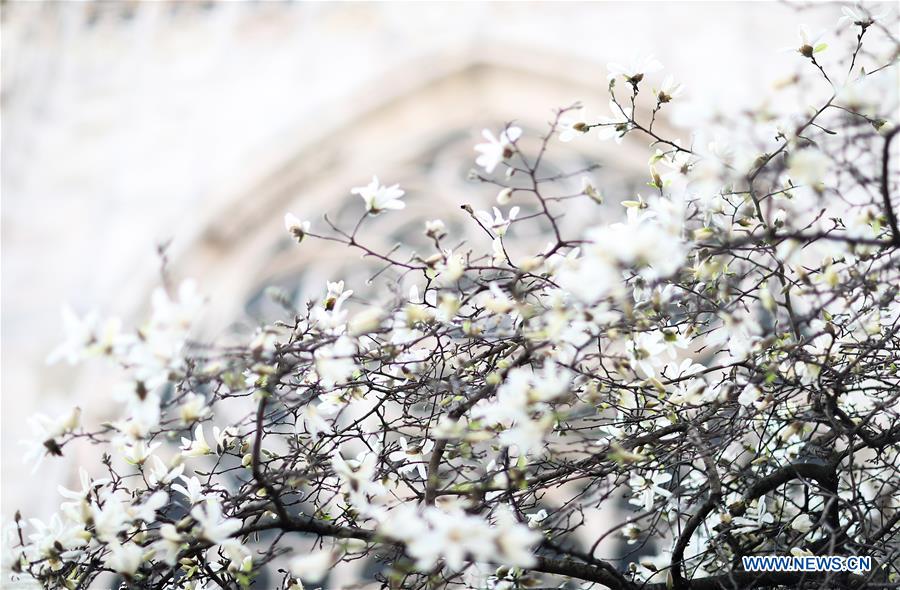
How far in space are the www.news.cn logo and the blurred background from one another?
3.02 m

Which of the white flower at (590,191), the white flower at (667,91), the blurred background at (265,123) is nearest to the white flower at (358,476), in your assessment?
the white flower at (590,191)

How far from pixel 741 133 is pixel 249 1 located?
4.19 metres

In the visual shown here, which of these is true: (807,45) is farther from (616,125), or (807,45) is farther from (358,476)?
(358,476)

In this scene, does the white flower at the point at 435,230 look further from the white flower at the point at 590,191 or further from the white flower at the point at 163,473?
the white flower at the point at 163,473

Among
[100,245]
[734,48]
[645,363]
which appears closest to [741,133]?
[645,363]

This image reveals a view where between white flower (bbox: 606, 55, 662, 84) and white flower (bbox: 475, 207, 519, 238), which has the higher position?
white flower (bbox: 606, 55, 662, 84)

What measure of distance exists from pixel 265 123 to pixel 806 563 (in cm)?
382

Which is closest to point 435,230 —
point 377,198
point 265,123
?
point 377,198

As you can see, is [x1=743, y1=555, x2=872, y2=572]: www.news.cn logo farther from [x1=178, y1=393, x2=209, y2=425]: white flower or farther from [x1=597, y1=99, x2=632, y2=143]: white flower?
[x1=178, y1=393, x2=209, y2=425]: white flower

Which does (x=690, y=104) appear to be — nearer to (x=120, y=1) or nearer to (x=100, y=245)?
(x=100, y=245)

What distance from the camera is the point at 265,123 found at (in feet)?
14.7

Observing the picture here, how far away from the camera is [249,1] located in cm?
474

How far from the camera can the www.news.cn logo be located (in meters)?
1.24

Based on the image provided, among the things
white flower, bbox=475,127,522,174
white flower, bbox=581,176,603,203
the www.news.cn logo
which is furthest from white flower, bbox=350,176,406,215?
the www.news.cn logo
